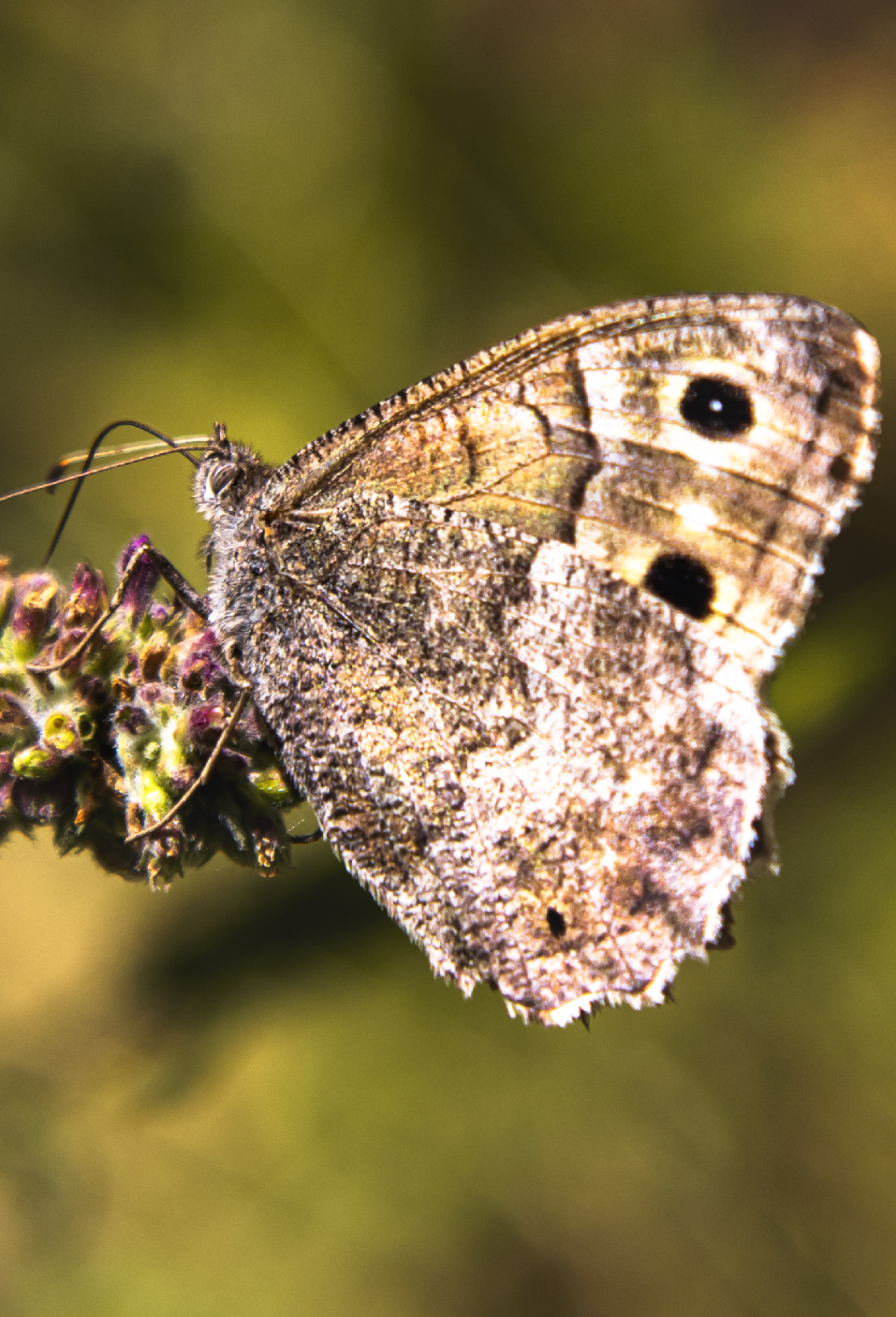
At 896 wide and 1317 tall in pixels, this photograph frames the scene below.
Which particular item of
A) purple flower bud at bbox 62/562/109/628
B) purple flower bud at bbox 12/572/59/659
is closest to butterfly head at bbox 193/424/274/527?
purple flower bud at bbox 62/562/109/628

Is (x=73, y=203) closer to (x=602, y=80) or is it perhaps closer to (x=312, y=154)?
(x=312, y=154)

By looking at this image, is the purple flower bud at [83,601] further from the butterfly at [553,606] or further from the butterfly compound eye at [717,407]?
the butterfly compound eye at [717,407]

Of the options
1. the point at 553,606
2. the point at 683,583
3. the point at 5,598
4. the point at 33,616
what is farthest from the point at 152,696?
the point at 683,583

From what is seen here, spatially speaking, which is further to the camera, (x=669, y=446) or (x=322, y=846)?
(x=322, y=846)

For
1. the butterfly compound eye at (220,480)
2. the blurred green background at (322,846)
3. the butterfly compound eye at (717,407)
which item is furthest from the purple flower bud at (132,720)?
the butterfly compound eye at (717,407)

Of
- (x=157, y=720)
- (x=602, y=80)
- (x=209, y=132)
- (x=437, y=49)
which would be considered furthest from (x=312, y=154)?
(x=157, y=720)

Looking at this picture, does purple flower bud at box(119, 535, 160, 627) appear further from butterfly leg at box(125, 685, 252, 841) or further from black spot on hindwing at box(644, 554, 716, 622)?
black spot on hindwing at box(644, 554, 716, 622)

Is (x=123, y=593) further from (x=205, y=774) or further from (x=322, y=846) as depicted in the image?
(x=322, y=846)
